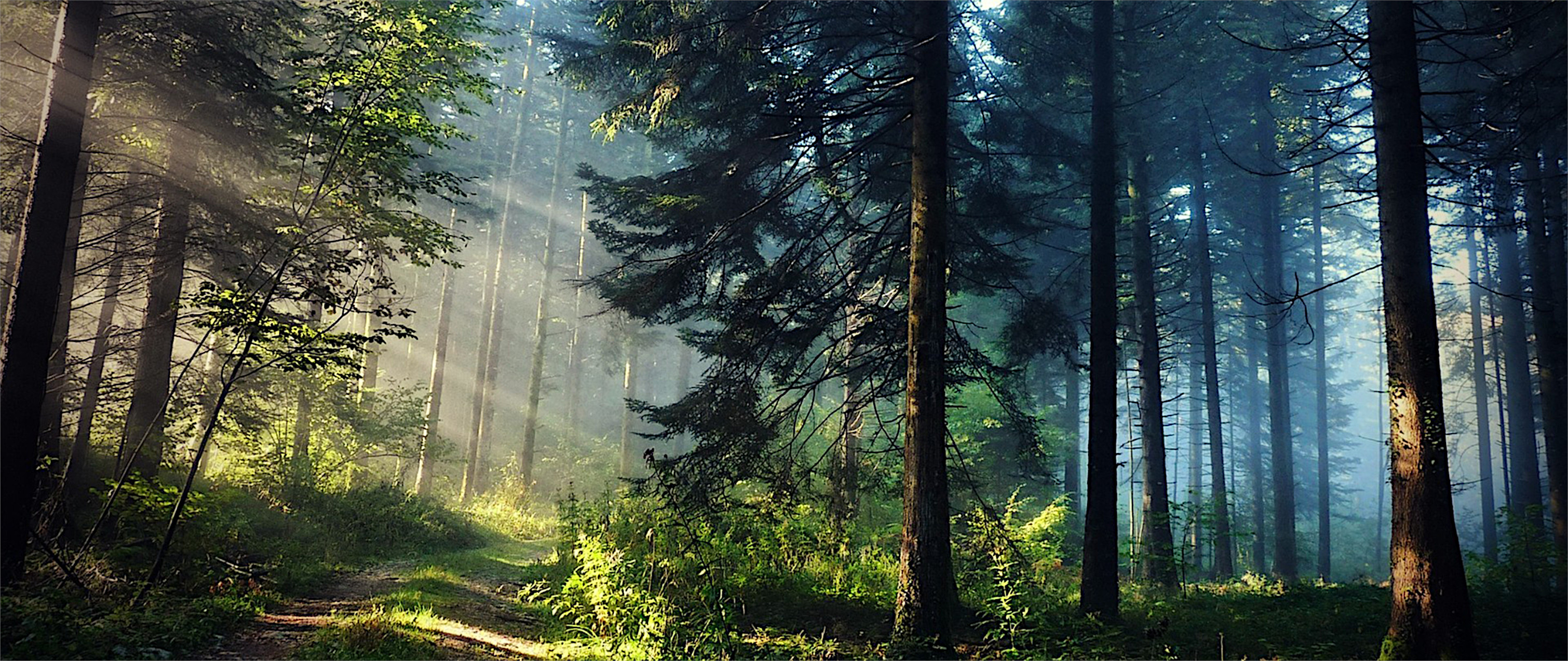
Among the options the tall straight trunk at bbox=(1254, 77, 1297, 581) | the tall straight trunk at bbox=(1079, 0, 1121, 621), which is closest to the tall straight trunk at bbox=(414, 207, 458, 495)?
the tall straight trunk at bbox=(1079, 0, 1121, 621)

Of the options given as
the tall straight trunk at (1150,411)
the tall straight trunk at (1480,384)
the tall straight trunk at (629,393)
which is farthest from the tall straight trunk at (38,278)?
the tall straight trunk at (1480,384)

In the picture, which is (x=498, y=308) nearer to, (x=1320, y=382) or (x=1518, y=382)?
(x=1518, y=382)

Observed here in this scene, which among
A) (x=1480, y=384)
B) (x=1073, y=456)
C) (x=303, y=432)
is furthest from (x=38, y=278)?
(x=1480, y=384)

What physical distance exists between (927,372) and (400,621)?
269 inches

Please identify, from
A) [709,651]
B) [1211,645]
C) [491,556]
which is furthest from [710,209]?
[491,556]

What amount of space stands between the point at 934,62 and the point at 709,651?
24.3ft

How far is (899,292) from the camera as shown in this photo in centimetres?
1014

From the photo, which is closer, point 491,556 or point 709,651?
point 709,651

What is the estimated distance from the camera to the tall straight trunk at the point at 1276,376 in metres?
17.5

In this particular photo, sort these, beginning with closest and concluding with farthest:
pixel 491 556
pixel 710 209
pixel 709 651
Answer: pixel 709 651
pixel 710 209
pixel 491 556

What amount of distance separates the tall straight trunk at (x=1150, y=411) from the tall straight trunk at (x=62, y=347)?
53.5ft

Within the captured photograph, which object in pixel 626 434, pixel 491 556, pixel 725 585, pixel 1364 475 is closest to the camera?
pixel 725 585

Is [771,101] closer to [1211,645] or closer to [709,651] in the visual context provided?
[709,651]

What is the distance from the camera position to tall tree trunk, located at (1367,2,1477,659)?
602 centimetres
